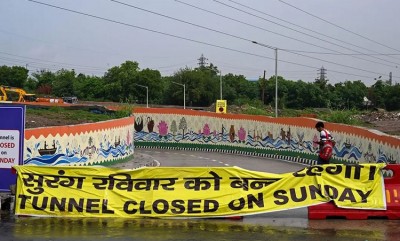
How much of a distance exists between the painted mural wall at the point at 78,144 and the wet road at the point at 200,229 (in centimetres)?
595

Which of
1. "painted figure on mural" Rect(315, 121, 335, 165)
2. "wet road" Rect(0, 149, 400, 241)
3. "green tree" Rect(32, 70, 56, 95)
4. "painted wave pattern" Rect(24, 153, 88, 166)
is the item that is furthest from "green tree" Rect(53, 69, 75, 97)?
"wet road" Rect(0, 149, 400, 241)

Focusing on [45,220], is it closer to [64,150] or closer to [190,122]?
[64,150]

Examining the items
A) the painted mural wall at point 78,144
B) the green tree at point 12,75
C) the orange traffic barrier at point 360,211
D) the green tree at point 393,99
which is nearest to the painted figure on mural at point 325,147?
the orange traffic barrier at point 360,211

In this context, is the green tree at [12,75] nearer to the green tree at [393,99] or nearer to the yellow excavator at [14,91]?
the yellow excavator at [14,91]

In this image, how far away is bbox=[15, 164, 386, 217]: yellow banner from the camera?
12008mm

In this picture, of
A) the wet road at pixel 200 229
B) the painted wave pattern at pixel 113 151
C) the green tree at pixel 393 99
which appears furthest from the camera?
the green tree at pixel 393 99

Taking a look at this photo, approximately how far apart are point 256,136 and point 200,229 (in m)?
28.7

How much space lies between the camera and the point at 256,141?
129 ft

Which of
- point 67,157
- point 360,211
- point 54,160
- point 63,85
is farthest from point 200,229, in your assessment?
point 63,85

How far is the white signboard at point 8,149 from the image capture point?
1366 centimetres

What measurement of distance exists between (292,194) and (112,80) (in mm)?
118242

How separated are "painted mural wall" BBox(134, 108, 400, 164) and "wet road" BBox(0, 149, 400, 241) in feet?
26.5

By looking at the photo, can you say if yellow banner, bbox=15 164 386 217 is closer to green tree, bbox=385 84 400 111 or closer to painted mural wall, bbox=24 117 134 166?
painted mural wall, bbox=24 117 134 166

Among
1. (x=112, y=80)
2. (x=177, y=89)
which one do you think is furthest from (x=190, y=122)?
(x=112, y=80)
